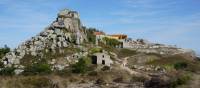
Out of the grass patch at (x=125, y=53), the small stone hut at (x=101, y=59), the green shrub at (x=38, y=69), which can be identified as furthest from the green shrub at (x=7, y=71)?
the grass patch at (x=125, y=53)

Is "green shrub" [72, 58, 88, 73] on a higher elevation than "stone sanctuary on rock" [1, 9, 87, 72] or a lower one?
lower

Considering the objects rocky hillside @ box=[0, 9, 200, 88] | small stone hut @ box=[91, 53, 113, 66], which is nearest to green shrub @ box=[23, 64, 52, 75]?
rocky hillside @ box=[0, 9, 200, 88]

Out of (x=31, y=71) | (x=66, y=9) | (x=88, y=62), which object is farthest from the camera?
(x=66, y=9)

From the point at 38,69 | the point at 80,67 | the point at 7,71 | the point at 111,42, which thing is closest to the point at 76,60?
the point at 80,67

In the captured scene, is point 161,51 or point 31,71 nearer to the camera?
point 31,71

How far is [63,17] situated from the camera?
132m

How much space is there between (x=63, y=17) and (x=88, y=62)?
21622 millimetres

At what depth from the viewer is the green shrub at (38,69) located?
104 meters

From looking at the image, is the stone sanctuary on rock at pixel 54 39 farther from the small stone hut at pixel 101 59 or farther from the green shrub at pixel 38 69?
the small stone hut at pixel 101 59

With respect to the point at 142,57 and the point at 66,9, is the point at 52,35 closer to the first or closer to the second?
the point at 66,9

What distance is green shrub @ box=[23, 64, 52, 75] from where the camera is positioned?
343ft

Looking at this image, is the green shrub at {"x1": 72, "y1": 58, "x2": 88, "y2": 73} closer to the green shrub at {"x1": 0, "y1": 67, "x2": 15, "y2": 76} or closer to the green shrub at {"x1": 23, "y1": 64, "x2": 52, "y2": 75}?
the green shrub at {"x1": 23, "y1": 64, "x2": 52, "y2": 75}

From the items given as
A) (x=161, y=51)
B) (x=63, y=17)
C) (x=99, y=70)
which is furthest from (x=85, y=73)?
(x=161, y=51)

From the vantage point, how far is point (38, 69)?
10669 cm
